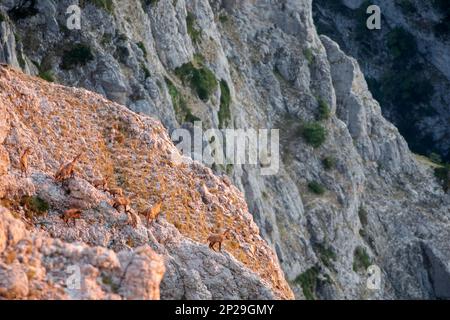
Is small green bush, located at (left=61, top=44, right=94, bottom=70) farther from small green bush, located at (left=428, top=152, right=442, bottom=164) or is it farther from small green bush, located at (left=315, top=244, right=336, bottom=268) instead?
small green bush, located at (left=428, top=152, right=442, bottom=164)

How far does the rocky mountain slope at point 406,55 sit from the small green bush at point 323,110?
48.6 meters

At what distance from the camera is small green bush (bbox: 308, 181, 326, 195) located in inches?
3944

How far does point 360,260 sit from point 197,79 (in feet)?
101

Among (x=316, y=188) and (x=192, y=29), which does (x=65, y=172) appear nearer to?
(x=192, y=29)

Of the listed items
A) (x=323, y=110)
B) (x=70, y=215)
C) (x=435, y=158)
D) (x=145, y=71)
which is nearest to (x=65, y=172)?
(x=70, y=215)

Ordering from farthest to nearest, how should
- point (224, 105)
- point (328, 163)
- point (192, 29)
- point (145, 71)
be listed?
point (328, 163) → point (192, 29) → point (224, 105) → point (145, 71)

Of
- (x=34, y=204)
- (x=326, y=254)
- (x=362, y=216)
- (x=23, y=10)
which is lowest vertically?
(x=326, y=254)

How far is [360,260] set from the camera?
99250 mm

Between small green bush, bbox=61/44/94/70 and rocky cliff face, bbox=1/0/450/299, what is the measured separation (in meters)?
0.12

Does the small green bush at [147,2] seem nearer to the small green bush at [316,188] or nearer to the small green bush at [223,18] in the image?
the small green bush at [223,18]

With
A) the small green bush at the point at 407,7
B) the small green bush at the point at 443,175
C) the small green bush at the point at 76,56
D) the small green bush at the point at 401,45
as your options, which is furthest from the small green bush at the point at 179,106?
the small green bush at the point at 407,7

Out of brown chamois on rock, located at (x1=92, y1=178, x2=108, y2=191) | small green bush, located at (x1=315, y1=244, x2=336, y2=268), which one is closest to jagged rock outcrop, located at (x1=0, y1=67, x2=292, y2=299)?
brown chamois on rock, located at (x1=92, y1=178, x2=108, y2=191)

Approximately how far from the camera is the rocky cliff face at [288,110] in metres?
72.2
